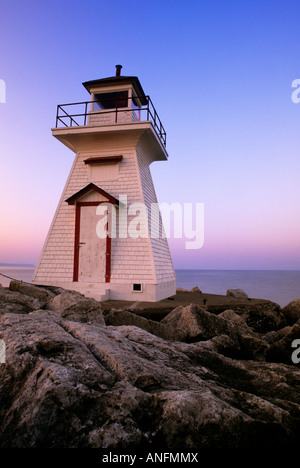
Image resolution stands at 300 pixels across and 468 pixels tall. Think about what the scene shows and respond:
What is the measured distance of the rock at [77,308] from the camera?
183 inches

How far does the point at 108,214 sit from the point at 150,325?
19.9 feet

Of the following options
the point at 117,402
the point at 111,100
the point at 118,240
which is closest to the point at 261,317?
the point at 118,240

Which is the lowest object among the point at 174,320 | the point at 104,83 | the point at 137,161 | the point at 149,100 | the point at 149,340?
the point at 174,320

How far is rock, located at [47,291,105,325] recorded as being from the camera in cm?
466

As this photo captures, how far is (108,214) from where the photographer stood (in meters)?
10.3

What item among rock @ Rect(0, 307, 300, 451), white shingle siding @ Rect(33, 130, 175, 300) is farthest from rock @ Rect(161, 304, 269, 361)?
white shingle siding @ Rect(33, 130, 175, 300)

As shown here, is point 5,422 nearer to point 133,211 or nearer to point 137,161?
point 133,211

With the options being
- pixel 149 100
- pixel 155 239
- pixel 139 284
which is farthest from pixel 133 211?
pixel 149 100

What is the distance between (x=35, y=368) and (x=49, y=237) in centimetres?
897

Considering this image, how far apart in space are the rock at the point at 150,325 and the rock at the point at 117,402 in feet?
5.56

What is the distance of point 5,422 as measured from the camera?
6.15 ft

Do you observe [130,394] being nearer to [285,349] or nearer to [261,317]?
[285,349]

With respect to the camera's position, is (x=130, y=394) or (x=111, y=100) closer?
(x=130, y=394)

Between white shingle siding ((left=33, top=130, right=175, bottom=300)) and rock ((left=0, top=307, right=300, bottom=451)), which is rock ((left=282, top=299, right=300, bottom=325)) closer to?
white shingle siding ((left=33, top=130, right=175, bottom=300))
